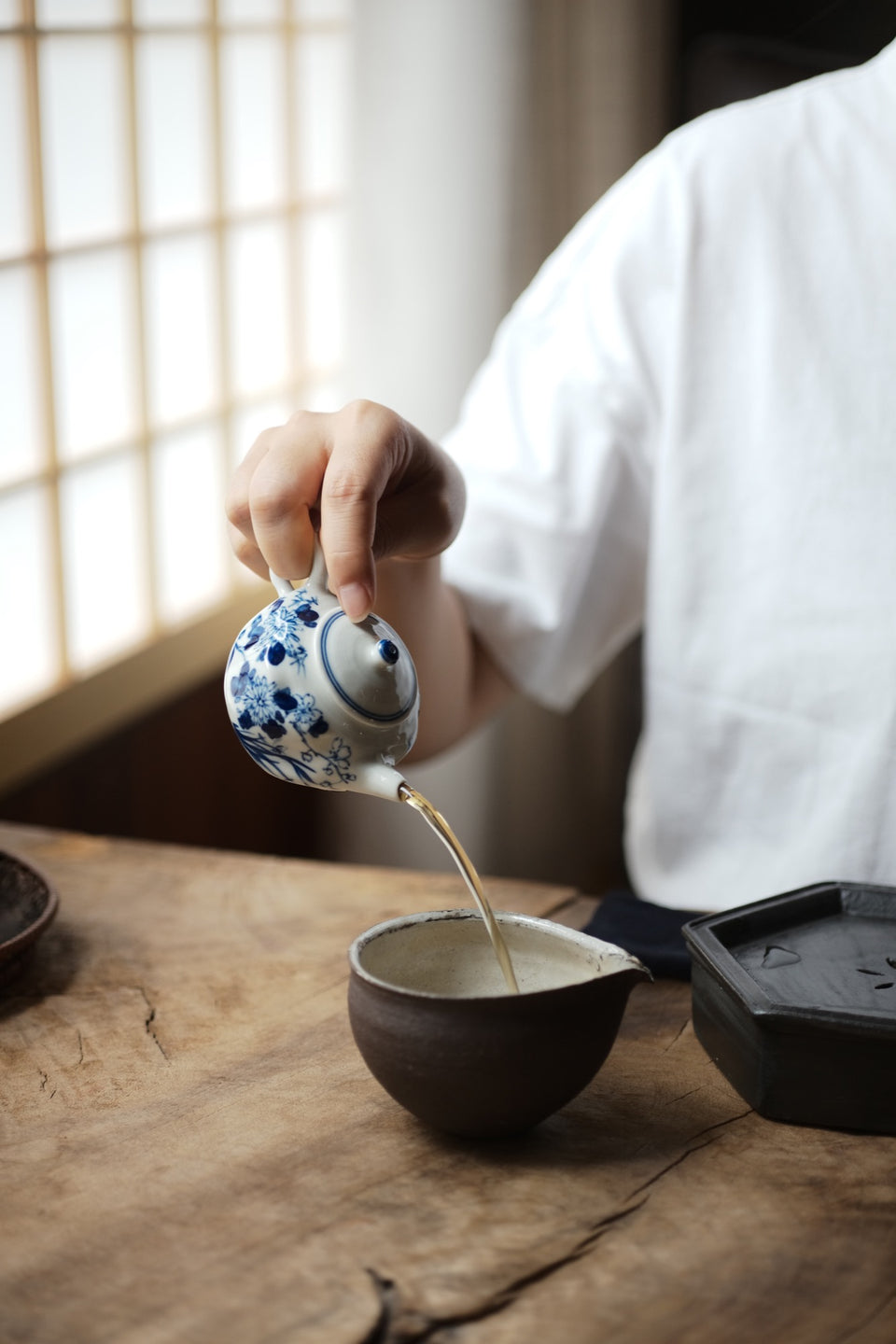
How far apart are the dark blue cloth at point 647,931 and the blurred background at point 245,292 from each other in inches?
35.2

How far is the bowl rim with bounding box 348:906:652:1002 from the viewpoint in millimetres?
702

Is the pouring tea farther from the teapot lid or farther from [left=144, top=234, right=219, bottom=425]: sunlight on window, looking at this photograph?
[left=144, top=234, right=219, bottom=425]: sunlight on window

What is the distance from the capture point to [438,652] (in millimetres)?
1231

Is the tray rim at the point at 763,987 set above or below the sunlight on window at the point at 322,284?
below

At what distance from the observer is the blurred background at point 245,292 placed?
5.66 feet

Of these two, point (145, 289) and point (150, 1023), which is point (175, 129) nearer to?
point (145, 289)

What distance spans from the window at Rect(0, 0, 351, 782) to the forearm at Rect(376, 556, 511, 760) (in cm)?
63

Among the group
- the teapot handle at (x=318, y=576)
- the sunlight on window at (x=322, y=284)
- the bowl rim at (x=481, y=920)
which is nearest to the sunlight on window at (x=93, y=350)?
the sunlight on window at (x=322, y=284)

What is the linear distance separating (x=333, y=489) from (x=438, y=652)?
1.23ft

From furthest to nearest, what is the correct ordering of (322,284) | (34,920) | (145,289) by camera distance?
(322,284)
(145,289)
(34,920)

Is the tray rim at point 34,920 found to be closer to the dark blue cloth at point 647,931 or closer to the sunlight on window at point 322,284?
the dark blue cloth at point 647,931

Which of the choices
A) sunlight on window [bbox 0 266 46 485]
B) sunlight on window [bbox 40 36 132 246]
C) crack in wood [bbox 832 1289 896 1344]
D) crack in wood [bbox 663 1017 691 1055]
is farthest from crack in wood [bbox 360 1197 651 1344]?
sunlight on window [bbox 40 36 132 246]

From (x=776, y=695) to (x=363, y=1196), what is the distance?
707 mm

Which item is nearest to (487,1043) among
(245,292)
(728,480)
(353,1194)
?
(353,1194)
